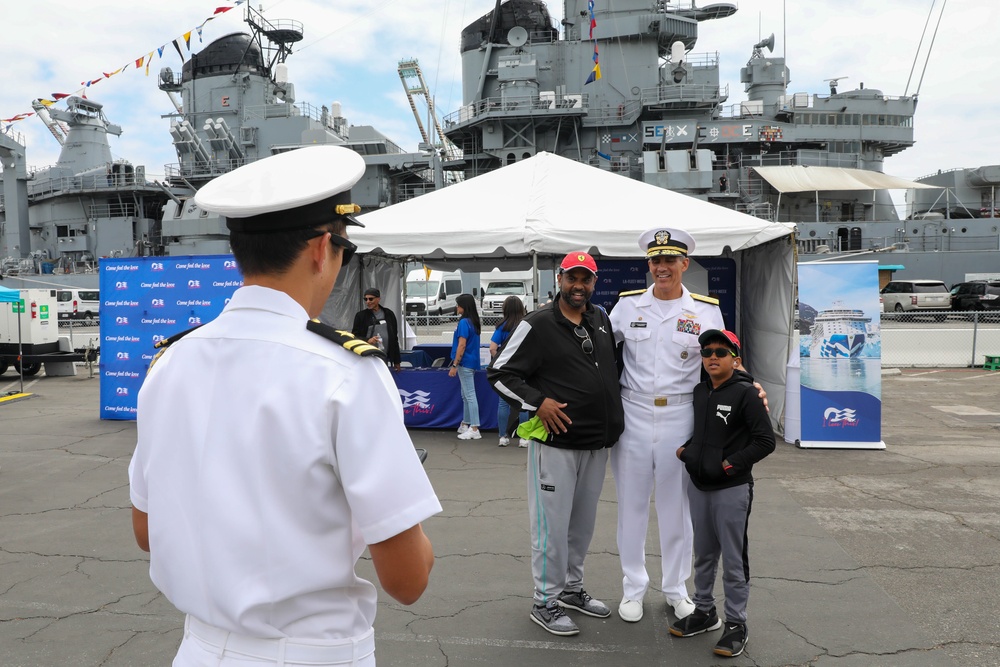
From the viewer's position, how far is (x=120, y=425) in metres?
10.7

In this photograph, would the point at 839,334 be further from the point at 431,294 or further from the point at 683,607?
the point at 431,294

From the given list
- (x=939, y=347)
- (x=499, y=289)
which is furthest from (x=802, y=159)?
(x=939, y=347)

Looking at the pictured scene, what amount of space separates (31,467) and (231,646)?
817 centimetres

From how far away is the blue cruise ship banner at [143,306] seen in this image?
414 inches

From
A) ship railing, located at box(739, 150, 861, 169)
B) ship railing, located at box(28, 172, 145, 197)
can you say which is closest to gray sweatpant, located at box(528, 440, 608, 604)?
ship railing, located at box(739, 150, 861, 169)

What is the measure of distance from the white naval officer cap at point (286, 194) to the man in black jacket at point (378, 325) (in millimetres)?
8250

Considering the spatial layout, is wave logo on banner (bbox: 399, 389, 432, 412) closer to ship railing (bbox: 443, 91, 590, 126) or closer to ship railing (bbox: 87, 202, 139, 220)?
ship railing (bbox: 443, 91, 590, 126)

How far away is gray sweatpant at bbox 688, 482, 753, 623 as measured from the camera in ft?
Result: 12.1

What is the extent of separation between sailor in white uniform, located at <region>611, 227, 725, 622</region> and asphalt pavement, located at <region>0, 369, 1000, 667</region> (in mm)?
313

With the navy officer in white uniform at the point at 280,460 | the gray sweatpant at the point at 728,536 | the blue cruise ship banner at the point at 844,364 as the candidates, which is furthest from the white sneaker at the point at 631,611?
the blue cruise ship banner at the point at 844,364

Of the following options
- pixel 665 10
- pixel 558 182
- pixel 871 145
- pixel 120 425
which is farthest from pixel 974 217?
pixel 120 425

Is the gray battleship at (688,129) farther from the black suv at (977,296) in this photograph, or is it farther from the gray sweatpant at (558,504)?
the gray sweatpant at (558,504)

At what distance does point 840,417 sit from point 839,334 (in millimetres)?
1013

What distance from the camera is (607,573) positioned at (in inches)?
191
